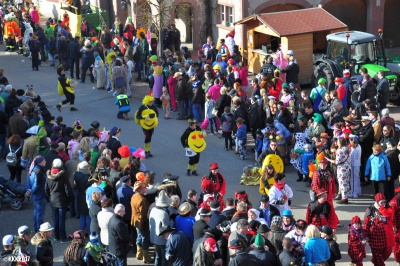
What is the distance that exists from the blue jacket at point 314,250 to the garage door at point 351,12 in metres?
20.0

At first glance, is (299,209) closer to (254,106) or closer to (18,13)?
(254,106)

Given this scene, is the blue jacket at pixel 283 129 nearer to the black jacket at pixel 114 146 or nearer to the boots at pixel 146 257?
the black jacket at pixel 114 146

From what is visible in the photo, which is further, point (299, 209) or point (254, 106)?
point (254, 106)

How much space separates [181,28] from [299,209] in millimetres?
20477

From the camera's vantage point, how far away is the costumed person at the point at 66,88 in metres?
22.7

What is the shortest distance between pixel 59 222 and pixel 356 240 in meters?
5.62

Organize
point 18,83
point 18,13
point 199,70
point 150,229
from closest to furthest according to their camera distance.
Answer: point 150,229 → point 199,70 → point 18,83 → point 18,13

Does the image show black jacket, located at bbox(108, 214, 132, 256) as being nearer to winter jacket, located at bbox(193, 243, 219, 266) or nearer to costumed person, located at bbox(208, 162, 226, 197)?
winter jacket, located at bbox(193, 243, 219, 266)

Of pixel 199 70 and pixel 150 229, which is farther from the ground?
pixel 199 70

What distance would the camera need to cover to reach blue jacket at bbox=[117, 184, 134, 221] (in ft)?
45.2

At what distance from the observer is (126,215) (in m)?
13.8

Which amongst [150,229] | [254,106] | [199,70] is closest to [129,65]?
[199,70]

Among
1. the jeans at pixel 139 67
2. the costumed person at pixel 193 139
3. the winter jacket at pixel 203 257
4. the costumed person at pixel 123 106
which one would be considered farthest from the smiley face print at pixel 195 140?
the jeans at pixel 139 67

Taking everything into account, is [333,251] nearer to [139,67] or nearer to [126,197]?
[126,197]
